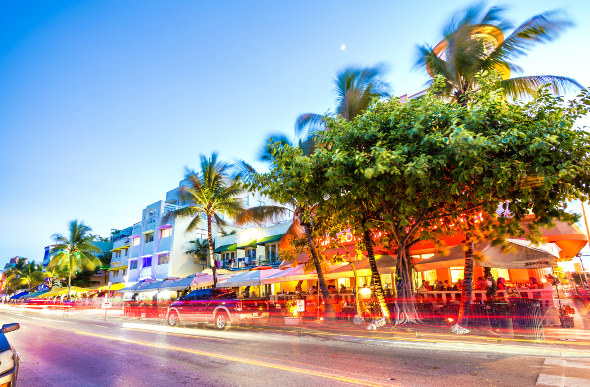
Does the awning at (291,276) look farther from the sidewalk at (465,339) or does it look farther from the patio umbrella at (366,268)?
the sidewalk at (465,339)

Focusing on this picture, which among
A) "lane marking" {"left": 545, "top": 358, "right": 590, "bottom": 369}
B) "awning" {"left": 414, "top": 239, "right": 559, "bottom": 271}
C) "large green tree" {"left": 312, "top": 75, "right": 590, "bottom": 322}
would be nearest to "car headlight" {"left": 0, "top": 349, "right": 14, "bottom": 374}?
"large green tree" {"left": 312, "top": 75, "right": 590, "bottom": 322}

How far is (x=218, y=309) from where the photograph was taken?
15852 mm

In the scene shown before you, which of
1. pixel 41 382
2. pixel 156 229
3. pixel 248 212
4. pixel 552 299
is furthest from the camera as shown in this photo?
pixel 156 229

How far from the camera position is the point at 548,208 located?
30.9 ft

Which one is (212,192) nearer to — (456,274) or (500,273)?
(456,274)

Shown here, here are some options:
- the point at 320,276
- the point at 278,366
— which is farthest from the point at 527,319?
the point at 320,276

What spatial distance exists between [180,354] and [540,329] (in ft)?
32.6

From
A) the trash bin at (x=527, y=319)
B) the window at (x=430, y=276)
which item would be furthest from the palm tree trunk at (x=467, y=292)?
the window at (x=430, y=276)

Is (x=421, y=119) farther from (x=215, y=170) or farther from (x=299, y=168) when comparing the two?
(x=215, y=170)

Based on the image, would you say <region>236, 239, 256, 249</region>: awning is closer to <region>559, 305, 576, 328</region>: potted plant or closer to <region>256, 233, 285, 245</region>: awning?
<region>256, 233, 285, 245</region>: awning

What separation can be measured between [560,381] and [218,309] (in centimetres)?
1293

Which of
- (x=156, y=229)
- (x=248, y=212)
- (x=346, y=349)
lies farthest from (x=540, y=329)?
(x=156, y=229)

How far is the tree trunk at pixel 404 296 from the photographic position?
1290cm

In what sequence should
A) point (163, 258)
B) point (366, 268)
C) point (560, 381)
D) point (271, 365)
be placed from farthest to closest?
point (163, 258) < point (366, 268) < point (271, 365) < point (560, 381)
